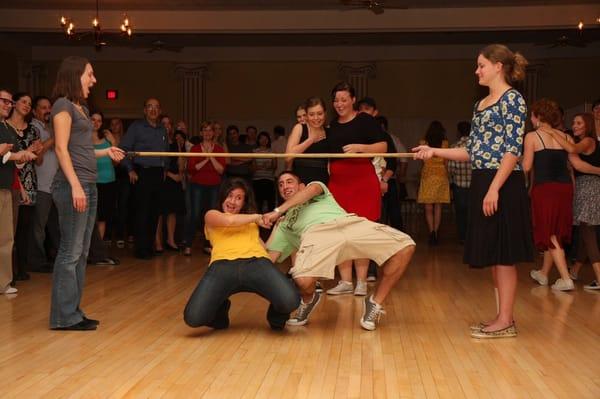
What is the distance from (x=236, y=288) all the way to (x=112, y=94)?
42.8 feet

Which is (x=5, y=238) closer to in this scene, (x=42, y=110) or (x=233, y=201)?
(x=42, y=110)

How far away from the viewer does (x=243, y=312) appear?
17.0ft

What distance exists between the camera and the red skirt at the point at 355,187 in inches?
223

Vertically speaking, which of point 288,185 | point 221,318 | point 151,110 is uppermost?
point 151,110

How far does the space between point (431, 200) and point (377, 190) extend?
178 inches

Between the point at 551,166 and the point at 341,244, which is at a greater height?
the point at 551,166

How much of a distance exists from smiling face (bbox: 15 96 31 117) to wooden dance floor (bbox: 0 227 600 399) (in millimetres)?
1357

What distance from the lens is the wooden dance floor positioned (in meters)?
3.39

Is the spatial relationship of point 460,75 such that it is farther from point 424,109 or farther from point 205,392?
point 205,392

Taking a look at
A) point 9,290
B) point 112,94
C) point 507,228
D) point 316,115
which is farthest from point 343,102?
point 112,94

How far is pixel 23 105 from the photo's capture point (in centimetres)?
631

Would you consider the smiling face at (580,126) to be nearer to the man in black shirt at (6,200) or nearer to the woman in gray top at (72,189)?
the woman in gray top at (72,189)

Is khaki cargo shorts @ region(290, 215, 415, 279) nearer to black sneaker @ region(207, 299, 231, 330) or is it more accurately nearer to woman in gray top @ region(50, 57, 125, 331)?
black sneaker @ region(207, 299, 231, 330)

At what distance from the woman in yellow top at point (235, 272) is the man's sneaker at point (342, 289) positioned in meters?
1.38
